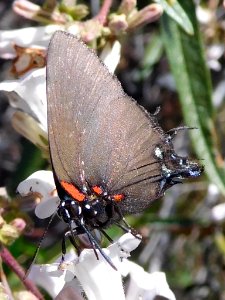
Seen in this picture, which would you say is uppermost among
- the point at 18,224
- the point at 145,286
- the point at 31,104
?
the point at 31,104

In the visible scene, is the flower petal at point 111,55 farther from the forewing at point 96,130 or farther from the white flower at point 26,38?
the forewing at point 96,130

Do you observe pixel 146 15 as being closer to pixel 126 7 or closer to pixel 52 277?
pixel 126 7

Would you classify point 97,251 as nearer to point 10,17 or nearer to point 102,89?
point 102,89

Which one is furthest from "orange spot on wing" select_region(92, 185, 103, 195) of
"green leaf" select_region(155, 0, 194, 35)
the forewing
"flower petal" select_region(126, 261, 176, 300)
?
"green leaf" select_region(155, 0, 194, 35)

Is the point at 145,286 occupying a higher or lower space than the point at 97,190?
lower

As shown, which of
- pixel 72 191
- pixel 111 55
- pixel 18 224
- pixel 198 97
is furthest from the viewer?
pixel 198 97

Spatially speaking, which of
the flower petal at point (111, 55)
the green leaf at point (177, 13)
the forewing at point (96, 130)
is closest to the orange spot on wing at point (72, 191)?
the forewing at point (96, 130)

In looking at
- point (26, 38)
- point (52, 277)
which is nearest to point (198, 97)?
point (26, 38)
